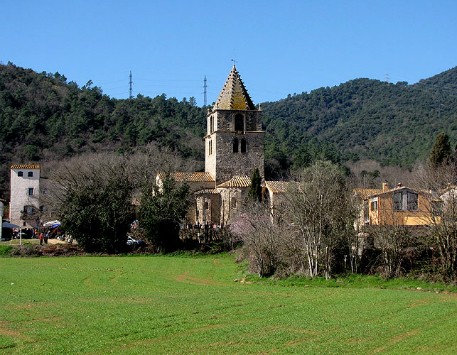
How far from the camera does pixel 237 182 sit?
65.4 m

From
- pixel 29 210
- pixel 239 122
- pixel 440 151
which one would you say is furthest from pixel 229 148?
pixel 29 210

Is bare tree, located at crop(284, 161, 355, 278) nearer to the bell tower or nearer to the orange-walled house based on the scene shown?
the orange-walled house

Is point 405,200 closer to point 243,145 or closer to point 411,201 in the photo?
point 411,201

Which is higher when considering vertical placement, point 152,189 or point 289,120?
point 289,120

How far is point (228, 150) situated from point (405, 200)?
23502 millimetres

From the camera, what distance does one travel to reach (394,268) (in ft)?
126

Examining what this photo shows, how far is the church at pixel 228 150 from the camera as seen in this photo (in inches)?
2655

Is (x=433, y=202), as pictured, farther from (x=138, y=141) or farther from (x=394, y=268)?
(x=138, y=141)

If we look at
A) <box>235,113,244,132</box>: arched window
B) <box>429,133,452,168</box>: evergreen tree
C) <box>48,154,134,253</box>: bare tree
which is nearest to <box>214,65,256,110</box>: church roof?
<box>235,113,244,132</box>: arched window

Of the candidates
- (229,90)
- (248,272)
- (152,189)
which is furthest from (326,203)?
(229,90)

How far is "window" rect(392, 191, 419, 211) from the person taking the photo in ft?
160

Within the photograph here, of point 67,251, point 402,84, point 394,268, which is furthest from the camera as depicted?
point 402,84

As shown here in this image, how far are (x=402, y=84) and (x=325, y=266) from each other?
527ft

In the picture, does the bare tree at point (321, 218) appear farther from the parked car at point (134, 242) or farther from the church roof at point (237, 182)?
the church roof at point (237, 182)
